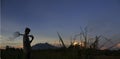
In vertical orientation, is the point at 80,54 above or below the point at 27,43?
below

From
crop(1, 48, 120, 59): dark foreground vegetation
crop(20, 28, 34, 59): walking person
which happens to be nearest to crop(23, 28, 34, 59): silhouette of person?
crop(20, 28, 34, 59): walking person

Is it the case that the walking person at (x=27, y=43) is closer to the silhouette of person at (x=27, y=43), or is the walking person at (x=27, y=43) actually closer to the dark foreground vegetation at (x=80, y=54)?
the silhouette of person at (x=27, y=43)

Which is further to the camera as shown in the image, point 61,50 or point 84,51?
point 61,50

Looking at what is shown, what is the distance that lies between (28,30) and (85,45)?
2.16 m

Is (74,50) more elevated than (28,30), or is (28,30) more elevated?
(28,30)

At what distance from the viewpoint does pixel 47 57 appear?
12297 mm

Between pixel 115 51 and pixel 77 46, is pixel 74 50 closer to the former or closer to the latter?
pixel 77 46

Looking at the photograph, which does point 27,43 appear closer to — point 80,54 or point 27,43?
point 27,43

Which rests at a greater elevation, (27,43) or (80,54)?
(27,43)

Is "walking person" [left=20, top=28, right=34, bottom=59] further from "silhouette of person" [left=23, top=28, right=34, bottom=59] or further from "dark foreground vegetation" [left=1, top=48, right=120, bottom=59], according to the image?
"dark foreground vegetation" [left=1, top=48, right=120, bottom=59]

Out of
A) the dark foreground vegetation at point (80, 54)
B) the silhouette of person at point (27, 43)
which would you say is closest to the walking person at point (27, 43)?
the silhouette of person at point (27, 43)

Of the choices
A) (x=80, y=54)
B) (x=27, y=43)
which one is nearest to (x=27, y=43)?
(x=27, y=43)

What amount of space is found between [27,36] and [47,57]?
145 centimetres

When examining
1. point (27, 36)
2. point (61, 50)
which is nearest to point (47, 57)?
point (61, 50)
